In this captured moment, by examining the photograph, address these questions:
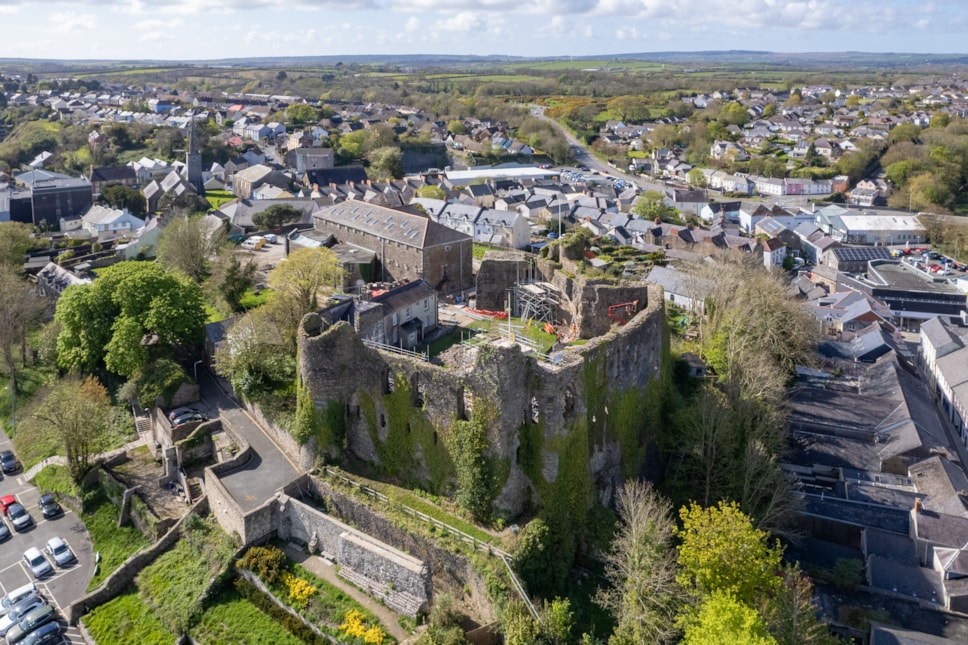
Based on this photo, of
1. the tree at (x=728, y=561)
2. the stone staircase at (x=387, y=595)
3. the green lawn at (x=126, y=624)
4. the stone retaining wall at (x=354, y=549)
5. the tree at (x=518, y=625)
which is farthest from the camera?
the green lawn at (x=126, y=624)

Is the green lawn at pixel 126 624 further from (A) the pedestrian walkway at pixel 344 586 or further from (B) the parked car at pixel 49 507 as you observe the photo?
(B) the parked car at pixel 49 507

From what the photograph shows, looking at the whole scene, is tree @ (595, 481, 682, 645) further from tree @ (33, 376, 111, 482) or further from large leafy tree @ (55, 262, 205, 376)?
large leafy tree @ (55, 262, 205, 376)

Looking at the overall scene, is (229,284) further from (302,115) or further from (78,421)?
(302,115)

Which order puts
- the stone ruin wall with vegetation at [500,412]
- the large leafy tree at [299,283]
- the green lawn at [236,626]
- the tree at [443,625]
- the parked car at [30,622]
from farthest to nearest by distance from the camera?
the large leafy tree at [299,283], the parked car at [30,622], the stone ruin wall with vegetation at [500,412], the green lawn at [236,626], the tree at [443,625]

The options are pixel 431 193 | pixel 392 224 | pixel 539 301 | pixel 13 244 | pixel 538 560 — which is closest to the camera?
pixel 538 560

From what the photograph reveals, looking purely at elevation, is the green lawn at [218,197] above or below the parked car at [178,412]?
above

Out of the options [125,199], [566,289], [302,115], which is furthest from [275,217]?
[302,115]

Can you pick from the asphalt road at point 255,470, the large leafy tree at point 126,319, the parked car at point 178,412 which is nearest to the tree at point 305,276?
the large leafy tree at point 126,319
